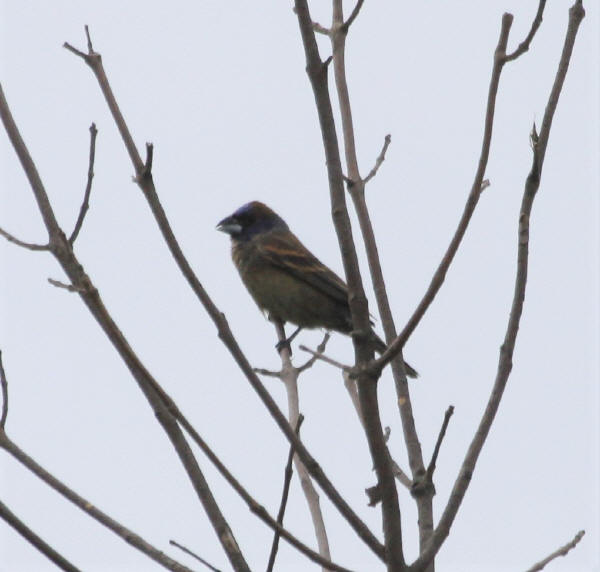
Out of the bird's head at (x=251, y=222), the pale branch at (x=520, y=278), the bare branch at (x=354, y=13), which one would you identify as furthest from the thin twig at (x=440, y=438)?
the bird's head at (x=251, y=222)

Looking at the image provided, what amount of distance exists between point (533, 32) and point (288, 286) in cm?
475

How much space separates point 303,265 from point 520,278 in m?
4.75

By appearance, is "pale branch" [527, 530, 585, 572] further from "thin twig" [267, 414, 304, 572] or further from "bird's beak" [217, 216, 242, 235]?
"bird's beak" [217, 216, 242, 235]

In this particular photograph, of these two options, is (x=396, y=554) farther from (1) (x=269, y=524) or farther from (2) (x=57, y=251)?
(2) (x=57, y=251)

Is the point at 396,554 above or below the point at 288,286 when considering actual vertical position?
below

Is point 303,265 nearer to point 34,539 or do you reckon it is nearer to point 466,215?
point 466,215

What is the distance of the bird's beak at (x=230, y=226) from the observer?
8062 mm

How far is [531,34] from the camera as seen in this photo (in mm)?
2732

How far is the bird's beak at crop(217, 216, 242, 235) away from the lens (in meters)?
8.06

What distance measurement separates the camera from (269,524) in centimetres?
254

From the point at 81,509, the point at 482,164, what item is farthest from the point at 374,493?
the point at 482,164

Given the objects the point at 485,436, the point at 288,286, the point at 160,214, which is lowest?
the point at 160,214

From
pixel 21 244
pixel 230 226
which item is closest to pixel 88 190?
pixel 21 244

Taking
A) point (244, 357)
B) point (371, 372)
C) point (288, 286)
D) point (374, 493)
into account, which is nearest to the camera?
point (244, 357)
